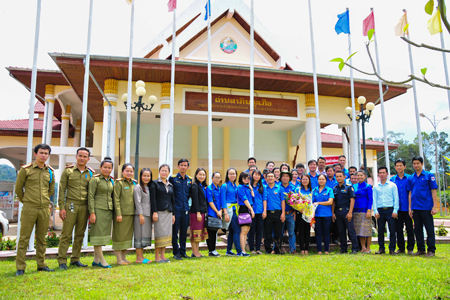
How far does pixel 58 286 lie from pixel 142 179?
203cm

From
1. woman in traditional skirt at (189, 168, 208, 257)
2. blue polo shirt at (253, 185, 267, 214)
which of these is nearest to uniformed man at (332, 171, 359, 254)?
blue polo shirt at (253, 185, 267, 214)

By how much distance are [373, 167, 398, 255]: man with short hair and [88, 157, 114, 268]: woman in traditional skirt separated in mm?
5071

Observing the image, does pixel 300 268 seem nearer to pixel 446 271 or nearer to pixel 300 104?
pixel 446 271

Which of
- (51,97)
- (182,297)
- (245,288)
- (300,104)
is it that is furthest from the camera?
(51,97)

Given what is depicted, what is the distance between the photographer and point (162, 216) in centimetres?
548

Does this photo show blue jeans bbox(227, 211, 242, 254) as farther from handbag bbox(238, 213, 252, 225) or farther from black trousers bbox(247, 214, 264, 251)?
black trousers bbox(247, 214, 264, 251)

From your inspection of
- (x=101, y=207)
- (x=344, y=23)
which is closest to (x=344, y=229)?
(x=101, y=207)

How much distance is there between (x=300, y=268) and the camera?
468 cm

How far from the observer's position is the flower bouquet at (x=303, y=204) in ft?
20.6

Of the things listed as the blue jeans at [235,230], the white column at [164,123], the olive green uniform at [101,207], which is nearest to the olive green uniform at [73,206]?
the olive green uniform at [101,207]

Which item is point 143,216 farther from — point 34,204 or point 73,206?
point 34,204

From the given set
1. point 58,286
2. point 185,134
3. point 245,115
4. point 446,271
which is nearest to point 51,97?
point 185,134

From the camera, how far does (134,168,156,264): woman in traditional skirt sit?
5297mm

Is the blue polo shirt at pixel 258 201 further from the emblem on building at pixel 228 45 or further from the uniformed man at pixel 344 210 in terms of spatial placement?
the emblem on building at pixel 228 45
